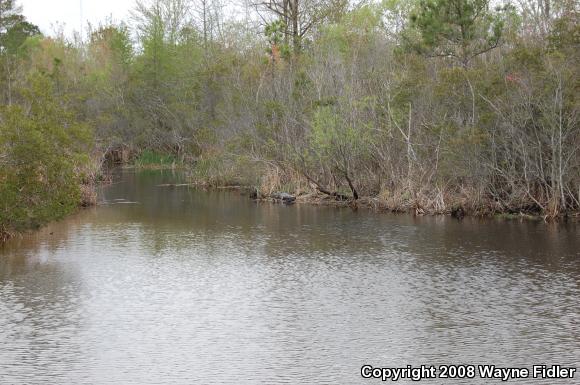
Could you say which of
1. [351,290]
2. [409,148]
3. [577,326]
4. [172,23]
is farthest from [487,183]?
[172,23]

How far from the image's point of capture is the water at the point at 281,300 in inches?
398

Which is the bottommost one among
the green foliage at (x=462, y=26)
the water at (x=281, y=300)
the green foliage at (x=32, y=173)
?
the water at (x=281, y=300)

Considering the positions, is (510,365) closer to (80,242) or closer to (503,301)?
(503,301)

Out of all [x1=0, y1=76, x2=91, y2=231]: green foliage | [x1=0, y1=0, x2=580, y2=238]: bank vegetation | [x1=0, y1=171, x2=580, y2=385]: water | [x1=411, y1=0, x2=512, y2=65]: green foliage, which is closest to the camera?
[x1=0, y1=171, x2=580, y2=385]: water

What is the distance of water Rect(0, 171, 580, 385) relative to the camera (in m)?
10.1

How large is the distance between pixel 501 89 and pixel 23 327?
1663 cm

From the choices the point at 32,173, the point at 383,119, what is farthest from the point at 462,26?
the point at 32,173

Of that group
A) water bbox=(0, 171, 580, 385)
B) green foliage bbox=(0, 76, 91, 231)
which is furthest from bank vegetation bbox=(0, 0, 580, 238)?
water bbox=(0, 171, 580, 385)

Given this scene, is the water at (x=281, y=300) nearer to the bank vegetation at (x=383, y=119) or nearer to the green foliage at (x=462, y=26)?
the bank vegetation at (x=383, y=119)

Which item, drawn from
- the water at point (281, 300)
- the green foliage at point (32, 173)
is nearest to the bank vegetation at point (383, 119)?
the green foliage at point (32, 173)

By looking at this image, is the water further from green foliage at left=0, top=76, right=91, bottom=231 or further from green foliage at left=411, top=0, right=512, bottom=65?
green foliage at left=411, top=0, right=512, bottom=65

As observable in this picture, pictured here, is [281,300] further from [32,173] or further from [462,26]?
[462,26]

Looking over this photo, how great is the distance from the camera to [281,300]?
44.4 feet

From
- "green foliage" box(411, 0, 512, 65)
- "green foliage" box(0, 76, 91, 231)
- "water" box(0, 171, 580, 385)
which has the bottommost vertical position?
"water" box(0, 171, 580, 385)
